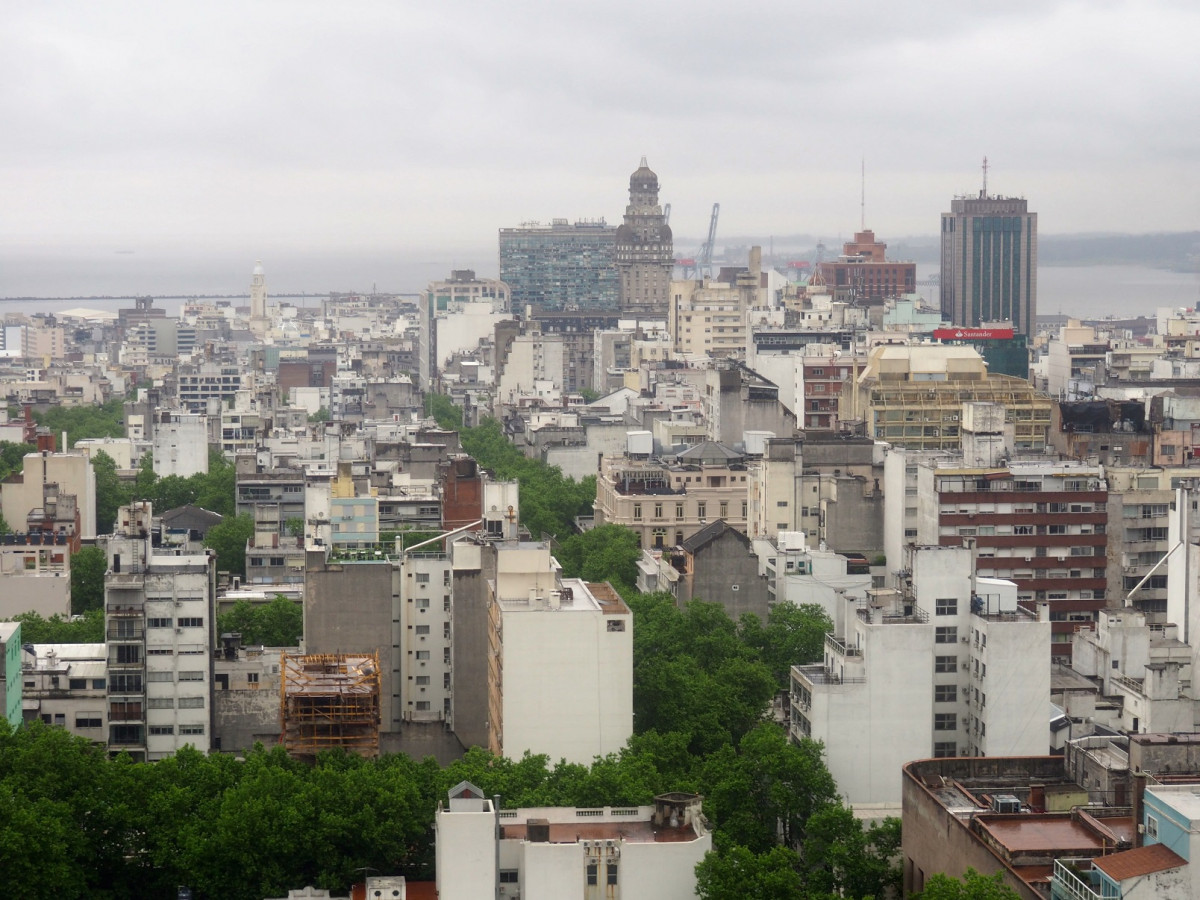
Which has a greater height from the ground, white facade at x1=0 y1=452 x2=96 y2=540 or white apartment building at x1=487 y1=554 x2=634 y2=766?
white facade at x1=0 y1=452 x2=96 y2=540

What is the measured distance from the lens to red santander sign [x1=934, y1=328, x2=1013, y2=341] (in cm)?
16175

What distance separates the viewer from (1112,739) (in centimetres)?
6019

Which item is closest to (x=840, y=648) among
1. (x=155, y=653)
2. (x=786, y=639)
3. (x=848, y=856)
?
(x=848, y=856)

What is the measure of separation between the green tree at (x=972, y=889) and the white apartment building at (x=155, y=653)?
101 ft

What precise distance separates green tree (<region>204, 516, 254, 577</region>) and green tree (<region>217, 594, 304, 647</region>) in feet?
71.1

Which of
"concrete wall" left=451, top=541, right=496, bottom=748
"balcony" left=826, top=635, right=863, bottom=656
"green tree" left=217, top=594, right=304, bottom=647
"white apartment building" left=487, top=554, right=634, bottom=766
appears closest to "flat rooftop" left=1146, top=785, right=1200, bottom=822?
"balcony" left=826, top=635, right=863, bottom=656

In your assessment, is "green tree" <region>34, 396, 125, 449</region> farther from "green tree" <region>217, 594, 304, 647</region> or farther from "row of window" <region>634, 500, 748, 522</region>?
"green tree" <region>217, 594, 304, 647</region>

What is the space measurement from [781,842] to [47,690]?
26290 mm

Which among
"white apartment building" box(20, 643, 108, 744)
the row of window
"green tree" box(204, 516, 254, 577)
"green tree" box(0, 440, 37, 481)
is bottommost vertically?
"white apartment building" box(20, 643, 108, 744)

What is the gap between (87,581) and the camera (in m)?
105

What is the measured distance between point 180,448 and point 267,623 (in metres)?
63.1

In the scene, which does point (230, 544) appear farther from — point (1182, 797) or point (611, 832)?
point (1182, 797)

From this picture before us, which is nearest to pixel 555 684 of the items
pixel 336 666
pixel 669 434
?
pixel 336 666

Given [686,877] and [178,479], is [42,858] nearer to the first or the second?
[686,877]
